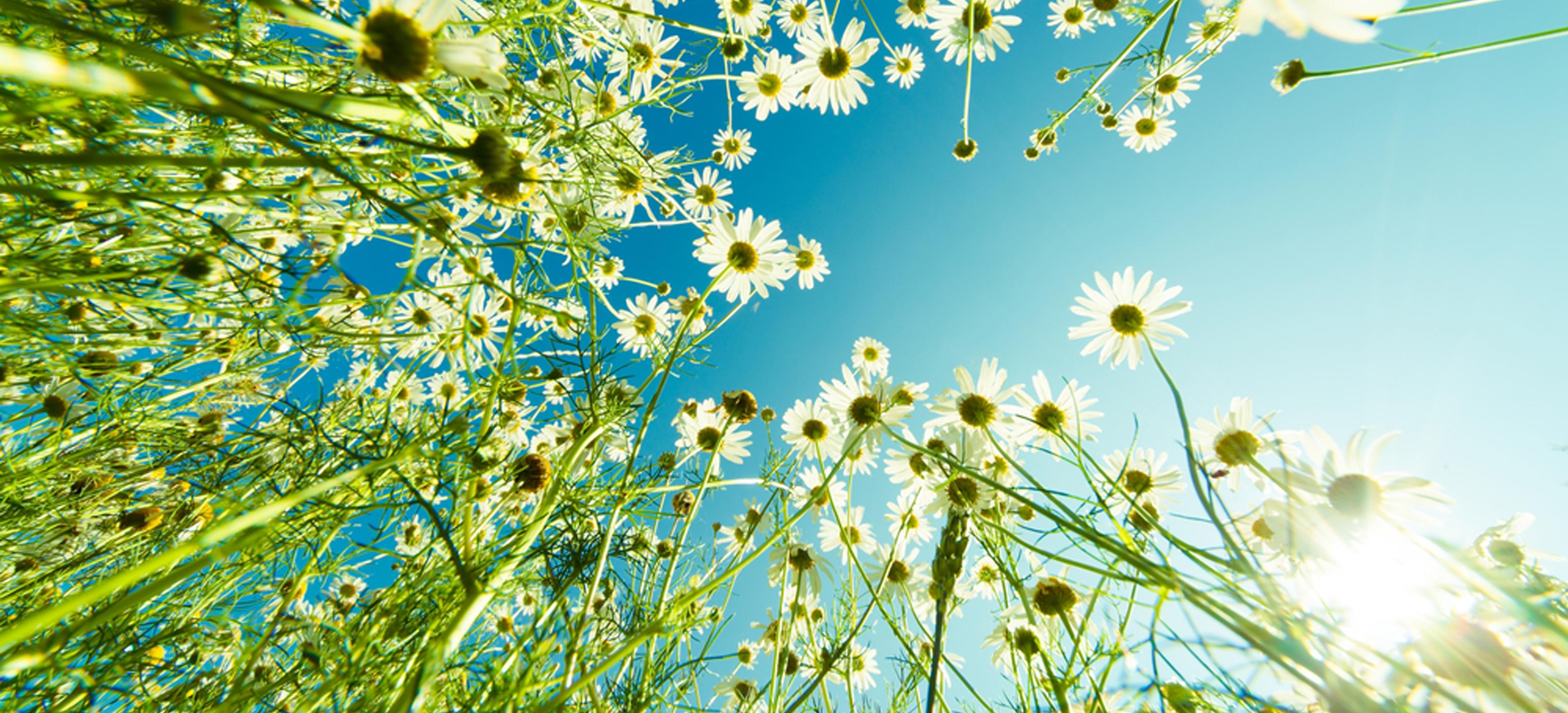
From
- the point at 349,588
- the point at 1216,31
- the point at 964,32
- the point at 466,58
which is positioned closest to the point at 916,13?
the point at 964,32

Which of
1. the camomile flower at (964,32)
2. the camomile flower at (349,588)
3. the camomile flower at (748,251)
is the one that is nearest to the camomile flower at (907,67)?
the camomile flower at (964,32)

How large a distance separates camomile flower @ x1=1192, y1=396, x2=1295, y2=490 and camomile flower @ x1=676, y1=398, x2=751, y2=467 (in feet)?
3.28

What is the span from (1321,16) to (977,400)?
96 centimetres

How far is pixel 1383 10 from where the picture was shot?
33cm

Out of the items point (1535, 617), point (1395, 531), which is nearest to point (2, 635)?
point (1535, 617)

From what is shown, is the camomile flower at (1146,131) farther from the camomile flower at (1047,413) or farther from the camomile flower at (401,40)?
the camomile flower at (401,40)

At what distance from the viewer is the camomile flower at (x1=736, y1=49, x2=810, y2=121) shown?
1.89 m

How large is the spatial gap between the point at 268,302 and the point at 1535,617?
1.99m

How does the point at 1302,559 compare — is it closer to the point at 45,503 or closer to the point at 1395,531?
the point at 1395,531

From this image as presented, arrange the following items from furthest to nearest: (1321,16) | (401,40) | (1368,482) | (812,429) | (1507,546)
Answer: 1. (812,429)
2. (1507,546)
3. (1368,482)
4. (401,40)
5. (1321,16)

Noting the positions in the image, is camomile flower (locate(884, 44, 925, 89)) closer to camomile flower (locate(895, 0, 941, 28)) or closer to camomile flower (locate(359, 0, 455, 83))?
camomile flower (locate(895, 0, 941, 28))

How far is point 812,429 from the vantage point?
58.3 inches

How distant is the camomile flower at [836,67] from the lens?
1.75 m

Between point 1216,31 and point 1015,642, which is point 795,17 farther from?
point 1015,642
